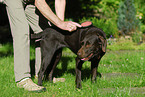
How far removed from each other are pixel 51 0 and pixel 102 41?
6934mm

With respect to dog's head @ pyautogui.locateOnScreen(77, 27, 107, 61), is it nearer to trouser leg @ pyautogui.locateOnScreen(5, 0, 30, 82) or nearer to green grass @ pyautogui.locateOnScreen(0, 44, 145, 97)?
green grass @ pyautogui.locateOnScreen(0, 44, 145, 97)

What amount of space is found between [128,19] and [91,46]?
5.81 metres

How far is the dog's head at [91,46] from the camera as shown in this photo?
2906 mm

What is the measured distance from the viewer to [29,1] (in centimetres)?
328

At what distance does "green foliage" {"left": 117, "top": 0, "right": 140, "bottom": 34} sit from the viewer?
809cm

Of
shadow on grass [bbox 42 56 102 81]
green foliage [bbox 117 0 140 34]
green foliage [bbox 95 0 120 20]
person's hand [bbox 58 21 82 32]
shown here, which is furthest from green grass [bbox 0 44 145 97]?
green foliage [bbox 95 0 120 20]

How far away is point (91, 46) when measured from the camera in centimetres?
291

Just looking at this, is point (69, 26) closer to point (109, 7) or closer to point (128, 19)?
point (128, 19)

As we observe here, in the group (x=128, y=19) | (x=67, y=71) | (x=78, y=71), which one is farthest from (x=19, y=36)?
(x=128, y=19)

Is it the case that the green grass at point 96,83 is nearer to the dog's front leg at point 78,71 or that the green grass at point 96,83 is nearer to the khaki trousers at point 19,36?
the dog's front leg at point 78,71

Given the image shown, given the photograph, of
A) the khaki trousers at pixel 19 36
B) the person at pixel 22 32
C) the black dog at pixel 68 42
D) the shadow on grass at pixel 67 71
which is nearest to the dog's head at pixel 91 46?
the black dog at pixel 68 42

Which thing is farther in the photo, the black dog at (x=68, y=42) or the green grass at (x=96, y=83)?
the black dog at (x=68, y=42)

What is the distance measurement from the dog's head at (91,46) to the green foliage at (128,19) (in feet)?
17.8

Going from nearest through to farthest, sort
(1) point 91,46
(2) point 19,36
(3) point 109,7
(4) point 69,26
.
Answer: (1) point 91,46 < (4) point 69,26 < (2) point 19,36 < (3) point 109,7
